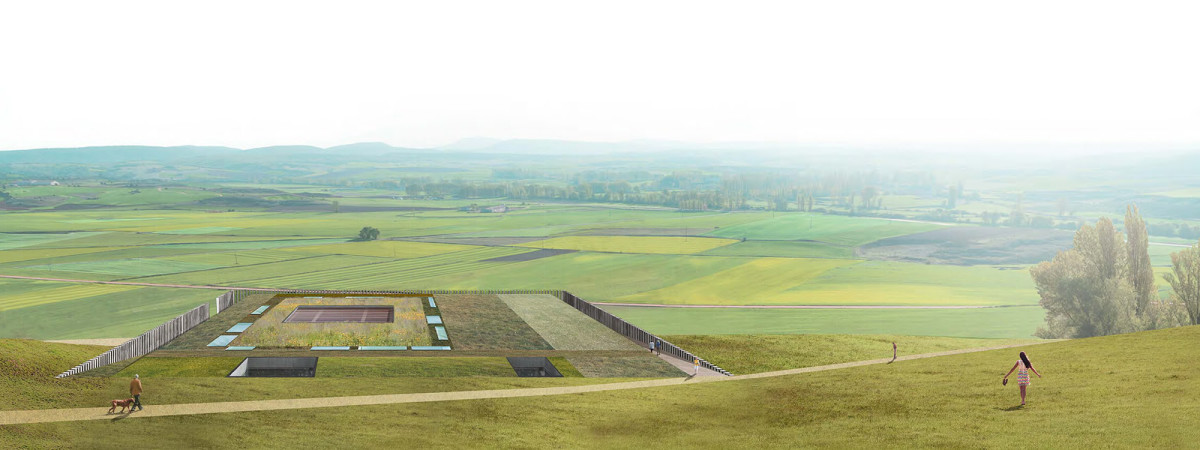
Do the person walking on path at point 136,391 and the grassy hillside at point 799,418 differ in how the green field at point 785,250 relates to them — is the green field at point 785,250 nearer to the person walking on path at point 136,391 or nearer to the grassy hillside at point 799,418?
the grassy hillside at point 799,418

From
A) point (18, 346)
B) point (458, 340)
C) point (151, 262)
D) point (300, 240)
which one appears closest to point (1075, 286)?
point (458, 340)

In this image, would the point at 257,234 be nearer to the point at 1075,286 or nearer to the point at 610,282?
the point at 610,282

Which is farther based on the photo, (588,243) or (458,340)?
(588,243)

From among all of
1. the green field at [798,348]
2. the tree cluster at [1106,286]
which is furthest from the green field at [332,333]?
the tree cluster at [1106,286]

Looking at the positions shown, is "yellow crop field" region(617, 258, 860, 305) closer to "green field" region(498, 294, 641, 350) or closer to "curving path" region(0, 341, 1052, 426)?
"green field" region(498, 294, 641, 350)

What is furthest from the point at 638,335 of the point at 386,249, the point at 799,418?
the point at 386,249

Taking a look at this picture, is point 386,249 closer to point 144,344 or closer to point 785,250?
point 785,250
